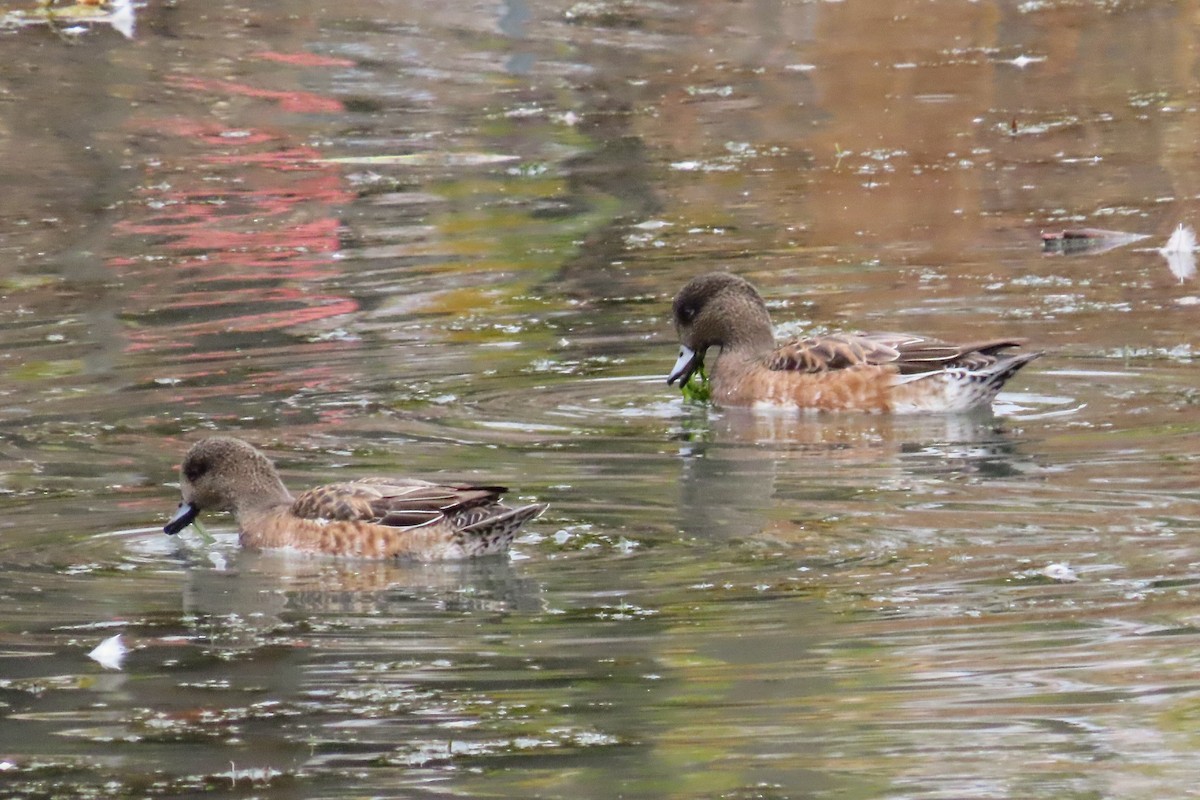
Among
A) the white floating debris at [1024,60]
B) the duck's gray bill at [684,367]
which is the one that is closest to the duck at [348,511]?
the duck's gray bill at [684,367]

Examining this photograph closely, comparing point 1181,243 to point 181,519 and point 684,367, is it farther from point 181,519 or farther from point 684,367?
point 181,519

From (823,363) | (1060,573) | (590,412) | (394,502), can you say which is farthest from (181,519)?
(823,363)

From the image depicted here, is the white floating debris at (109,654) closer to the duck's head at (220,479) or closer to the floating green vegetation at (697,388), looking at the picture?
the duck's head at (220,479)

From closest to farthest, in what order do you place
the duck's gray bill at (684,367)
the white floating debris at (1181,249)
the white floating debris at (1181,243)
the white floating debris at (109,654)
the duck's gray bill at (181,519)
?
the white floating debris at (109,654)
the duck's gray bill at (181,519)
the duck's gray bill at (684,367)
the white floating debris at (1181,249)
the white floating debris at (1181,243)

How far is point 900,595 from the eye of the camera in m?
7.63

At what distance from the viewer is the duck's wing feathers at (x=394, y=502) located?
335 inches

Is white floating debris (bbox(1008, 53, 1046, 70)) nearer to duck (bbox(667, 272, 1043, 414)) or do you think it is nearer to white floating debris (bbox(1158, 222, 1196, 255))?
white floating debris (bbox(1158, 222, 1196, 255))

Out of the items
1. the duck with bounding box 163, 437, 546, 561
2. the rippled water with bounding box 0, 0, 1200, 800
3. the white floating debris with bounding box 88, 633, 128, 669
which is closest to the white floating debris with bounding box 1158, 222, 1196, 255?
the rippled water with bounding box 0, 0, 1200, 800

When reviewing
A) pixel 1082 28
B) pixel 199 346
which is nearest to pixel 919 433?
pixel 199 346

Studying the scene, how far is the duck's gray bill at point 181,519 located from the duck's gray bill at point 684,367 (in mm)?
3430

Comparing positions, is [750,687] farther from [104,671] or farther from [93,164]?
[93,164]

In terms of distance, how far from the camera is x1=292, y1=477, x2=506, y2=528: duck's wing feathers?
8500 mm

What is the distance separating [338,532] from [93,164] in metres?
11.5

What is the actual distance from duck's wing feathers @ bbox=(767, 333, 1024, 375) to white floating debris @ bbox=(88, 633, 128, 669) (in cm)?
494
